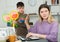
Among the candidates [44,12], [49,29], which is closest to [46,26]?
[49,29]

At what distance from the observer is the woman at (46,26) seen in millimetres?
2445

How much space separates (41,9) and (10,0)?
7.21 ft

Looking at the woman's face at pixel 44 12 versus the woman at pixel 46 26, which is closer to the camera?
the woman at pixel 46 26

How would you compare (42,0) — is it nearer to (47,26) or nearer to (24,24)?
(24,24)

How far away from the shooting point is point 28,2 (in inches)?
185

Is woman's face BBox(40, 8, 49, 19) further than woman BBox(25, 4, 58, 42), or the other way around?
woman's face BBox(40, 8, 49, 19)

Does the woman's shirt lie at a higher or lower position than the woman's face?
lower

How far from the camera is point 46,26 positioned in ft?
8.48

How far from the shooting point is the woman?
96.3 inches

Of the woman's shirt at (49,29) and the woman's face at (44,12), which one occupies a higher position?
the woman's face at (44,12)

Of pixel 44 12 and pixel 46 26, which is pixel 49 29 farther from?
pixel 44 12

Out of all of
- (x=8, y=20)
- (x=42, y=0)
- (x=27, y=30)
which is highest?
(x=42, y=0)

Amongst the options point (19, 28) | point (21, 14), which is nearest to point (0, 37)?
point (19, 28)

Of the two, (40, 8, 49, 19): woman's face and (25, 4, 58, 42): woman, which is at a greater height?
(40, 8, 49, 19): woman's face
